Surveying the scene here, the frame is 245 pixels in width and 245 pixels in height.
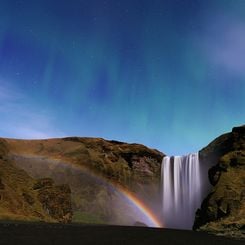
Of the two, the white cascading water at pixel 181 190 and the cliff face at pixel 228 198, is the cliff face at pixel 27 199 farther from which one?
the cliff face at pixel 228 198

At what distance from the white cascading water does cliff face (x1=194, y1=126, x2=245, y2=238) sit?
2520 centimetres

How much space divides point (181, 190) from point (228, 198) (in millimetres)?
54628

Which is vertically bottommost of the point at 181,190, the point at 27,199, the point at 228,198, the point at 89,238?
the point at 89,238

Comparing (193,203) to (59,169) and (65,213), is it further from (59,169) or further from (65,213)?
(59,169)

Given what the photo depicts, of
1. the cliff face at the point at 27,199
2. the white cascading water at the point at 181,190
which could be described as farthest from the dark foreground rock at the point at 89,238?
the white cascading water at the point at 181,190

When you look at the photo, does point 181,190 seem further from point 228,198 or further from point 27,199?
point 27,199

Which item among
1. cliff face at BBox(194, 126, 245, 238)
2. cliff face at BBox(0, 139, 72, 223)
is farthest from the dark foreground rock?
cliff face at BBox(0, 139, 72, 223)

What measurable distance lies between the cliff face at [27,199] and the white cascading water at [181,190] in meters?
45.0

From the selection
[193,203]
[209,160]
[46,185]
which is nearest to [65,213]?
[46,185]

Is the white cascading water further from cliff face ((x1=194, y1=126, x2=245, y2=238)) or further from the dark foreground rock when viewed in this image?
the dark foreground rock

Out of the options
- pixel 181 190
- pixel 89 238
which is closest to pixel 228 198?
pixel 181 190

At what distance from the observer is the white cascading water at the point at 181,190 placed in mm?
143750

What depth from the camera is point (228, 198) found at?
312ft

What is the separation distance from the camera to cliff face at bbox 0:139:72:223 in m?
101
